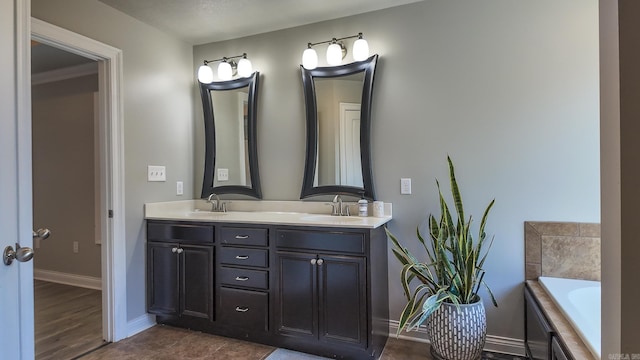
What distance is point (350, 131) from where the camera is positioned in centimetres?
261

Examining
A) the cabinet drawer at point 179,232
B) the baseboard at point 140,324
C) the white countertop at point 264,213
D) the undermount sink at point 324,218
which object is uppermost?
the white countertop at point 264,213

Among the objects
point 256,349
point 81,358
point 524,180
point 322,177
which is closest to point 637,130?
point 524,180

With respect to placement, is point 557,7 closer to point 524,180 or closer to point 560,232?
point 524,180

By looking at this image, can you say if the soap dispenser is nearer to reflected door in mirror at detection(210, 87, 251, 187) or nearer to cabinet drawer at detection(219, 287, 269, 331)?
cabinet drawer at detection(219, 287, 269, 331)

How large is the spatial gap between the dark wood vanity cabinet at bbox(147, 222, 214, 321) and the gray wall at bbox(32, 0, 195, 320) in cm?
10

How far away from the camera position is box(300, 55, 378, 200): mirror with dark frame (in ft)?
8.33

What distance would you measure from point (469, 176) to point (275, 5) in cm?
183

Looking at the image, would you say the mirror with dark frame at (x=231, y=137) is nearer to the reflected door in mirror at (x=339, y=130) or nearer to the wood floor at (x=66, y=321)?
the reflected door in mirror at (x=339, y=130)

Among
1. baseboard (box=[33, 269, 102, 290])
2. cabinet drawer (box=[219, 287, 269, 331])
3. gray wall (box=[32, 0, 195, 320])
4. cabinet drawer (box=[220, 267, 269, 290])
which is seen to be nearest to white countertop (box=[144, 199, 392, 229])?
gray wall (box=[32, 0, 195, 320])

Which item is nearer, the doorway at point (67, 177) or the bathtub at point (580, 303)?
the bathtub at point (580, 303)

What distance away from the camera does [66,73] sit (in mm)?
3715

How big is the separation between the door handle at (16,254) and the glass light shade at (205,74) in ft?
7.35

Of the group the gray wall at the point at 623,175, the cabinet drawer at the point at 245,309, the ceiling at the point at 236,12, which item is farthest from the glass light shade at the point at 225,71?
the gray wall at the point at 623,175

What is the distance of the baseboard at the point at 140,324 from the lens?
2537mm
